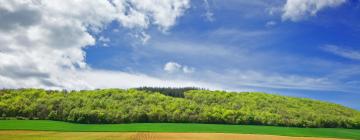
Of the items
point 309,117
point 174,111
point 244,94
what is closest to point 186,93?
point 244,94

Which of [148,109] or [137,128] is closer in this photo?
[137,128]

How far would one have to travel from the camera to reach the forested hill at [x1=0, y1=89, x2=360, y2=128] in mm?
104812

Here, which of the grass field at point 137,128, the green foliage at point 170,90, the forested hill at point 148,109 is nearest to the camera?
the grass field at point 137,128

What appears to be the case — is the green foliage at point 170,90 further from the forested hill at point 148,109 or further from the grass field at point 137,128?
the grass field at point 137,128

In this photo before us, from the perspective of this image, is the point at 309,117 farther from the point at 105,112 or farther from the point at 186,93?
the point at 105,112

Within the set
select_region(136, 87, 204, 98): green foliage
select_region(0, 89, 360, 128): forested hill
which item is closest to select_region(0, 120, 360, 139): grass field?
select_region(0, 89, 360, 128): forested hill

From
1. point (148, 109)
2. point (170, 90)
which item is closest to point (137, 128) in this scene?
point (148, 109)

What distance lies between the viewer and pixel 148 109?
11044 centimetres

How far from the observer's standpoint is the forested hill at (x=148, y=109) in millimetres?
104812

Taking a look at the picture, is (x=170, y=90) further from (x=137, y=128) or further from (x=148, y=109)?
(x=137, y=128)

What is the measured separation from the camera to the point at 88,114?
100750mm

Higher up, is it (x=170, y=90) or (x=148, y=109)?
(x=170, y=90)

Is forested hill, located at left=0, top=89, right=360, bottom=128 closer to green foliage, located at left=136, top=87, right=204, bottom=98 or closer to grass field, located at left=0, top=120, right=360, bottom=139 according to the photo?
green foliage, located at left=136, top=87, right=204, bottom=98

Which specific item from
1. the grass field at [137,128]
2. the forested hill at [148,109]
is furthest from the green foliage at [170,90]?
the grass field at [137,128]
